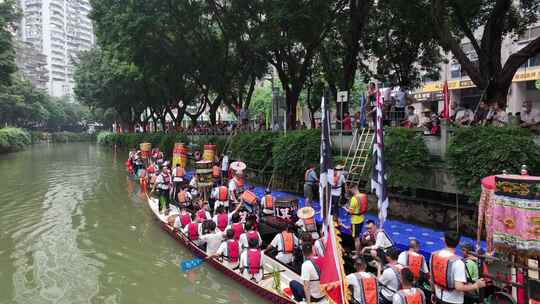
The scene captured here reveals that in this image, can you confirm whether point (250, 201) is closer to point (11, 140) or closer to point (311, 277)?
point (311, 277)

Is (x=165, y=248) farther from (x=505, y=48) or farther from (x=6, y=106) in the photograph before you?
(x=6, y=106)

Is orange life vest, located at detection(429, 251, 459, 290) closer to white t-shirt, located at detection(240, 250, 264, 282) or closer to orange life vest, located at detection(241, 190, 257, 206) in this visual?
white t-shirt, located at detection(240, 250, 264, 282)

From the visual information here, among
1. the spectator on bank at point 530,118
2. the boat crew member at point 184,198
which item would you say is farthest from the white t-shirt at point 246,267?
the spectator on bank at point 530,118

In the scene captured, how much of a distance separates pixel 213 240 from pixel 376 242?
398 centimetres

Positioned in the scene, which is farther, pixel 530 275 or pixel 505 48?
pixel 505 48

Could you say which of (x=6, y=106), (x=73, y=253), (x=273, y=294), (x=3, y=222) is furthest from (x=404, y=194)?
(x=6, y=106)

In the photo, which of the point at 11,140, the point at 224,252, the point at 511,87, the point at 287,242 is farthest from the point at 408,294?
the point at 11,140

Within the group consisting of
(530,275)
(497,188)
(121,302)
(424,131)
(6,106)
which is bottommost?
(121,302)

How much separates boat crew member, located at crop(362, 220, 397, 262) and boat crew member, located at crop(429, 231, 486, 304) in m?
1.21

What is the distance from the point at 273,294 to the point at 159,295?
9.08ft

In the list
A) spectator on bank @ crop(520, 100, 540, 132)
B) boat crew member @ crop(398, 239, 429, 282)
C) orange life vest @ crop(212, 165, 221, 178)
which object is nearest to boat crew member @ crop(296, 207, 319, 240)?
boat crew member @ crop(398, 239, 429, 282)

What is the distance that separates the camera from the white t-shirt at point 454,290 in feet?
18.3

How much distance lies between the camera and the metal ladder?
12594mm

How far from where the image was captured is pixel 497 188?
5430mm
